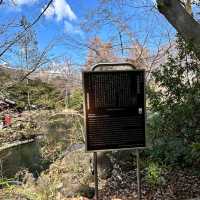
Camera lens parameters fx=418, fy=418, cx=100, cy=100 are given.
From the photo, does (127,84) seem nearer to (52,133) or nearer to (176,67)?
(176,67)

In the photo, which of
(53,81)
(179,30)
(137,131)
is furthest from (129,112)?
(53,81)

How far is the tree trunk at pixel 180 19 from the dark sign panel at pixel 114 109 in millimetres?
3392

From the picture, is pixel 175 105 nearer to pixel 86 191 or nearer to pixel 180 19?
Result: pixel 180 19

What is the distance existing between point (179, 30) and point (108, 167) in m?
3.32

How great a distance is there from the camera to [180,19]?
8.77 metres

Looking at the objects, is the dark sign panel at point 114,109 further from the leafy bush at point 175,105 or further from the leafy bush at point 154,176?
the leafy bush at point 175,105

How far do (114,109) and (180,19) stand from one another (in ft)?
13.9

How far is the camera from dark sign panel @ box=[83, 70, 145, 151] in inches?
204

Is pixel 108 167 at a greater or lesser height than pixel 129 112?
lesser

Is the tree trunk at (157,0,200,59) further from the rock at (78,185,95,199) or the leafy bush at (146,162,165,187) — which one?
the rock at (78,185,95,199)

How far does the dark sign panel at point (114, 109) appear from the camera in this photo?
518cm

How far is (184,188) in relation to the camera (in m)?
7.44

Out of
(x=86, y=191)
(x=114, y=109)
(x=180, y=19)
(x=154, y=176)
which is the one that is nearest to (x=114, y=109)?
(x=114, y=109)

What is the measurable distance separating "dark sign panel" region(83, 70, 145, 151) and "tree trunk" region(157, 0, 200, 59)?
11.1ft
